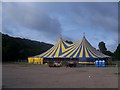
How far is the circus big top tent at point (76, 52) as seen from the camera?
3800cm

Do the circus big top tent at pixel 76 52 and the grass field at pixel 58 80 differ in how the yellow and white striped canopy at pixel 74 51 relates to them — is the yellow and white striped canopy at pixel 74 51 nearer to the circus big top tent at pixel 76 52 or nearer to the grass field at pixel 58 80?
the circus big top tent at pixel 76 52

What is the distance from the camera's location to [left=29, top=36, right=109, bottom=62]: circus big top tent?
38000mm

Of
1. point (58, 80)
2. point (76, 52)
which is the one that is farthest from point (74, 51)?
point (58, 80)

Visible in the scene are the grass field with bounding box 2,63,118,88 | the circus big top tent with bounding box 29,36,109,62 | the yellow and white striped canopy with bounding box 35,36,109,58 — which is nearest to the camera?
the grass field with bounding box 2,63,118,88

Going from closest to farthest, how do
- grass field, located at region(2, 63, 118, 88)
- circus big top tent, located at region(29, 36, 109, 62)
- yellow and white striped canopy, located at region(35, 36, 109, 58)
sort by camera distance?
1. grass field, located at region(2, 63, 118, 88)
2. circus big top tent, located at region(29, 36, 109, 62)
3. yellow and white striped canopy, located at region(35, 36, 109, 58)

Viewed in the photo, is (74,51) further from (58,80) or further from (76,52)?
(58,80)

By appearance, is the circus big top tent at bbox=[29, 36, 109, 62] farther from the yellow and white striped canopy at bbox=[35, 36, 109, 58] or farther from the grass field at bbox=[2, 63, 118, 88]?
the grass field at bbox=[2, 63, 118, 88]

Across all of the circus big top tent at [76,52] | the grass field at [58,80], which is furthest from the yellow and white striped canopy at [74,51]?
the grass field at [58,80]


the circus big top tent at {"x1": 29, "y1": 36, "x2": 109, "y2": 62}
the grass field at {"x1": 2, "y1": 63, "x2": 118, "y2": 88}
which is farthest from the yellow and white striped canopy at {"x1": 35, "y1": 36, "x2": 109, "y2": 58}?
the grass field at {"x1": 2, "y1": 63, "x2": 118, "y2": 88}

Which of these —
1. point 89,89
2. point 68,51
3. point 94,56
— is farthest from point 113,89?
point 68,51

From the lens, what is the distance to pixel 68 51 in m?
40.5

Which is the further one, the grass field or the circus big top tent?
the circus big top tent

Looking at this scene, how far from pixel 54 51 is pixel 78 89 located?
3189 centimetres

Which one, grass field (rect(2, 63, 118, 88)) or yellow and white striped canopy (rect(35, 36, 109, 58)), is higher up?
yellow and white striped canopy (rect(35, 36, 109, 58))
